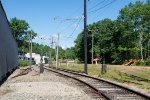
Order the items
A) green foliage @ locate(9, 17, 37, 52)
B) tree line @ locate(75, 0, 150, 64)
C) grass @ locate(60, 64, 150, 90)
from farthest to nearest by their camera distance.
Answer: green foliage @ locate(9, 17, 37, 52) → tree line @ locate(75, 0, 150, 64) → grass @ locate(60, 64, 150, 90)

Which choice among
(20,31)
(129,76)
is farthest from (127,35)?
(129,76)

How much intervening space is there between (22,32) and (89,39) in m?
34.5

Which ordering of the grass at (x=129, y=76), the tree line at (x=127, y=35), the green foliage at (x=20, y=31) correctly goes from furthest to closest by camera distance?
the green foliage at (x=20, y=31) < the tree line at (x=127, y=35) < the grass at (x=129, y=76)

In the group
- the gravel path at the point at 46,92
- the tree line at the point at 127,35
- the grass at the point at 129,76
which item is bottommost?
the gravel path at the point at 46,92

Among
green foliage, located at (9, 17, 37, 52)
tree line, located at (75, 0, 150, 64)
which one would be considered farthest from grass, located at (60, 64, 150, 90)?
green foliage, located at (9, 17, 37, 52)

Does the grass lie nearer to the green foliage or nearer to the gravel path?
the gravel path

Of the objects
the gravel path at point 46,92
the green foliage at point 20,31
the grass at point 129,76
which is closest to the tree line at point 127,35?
the green foliage at point 20,31

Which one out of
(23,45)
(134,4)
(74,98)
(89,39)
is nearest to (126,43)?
(134,4)

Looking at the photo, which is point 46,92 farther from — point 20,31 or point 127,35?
point 20,31

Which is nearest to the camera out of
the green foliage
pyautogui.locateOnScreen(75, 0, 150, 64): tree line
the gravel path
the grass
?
the gravel path

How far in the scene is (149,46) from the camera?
4995 inches

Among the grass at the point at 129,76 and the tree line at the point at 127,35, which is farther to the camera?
the tree line at the point at 127,35

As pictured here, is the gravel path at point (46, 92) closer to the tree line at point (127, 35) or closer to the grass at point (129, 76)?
the grass at point (129, 76)

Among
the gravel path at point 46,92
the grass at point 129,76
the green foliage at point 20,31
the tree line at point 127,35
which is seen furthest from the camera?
the green foliage at point 20,31
